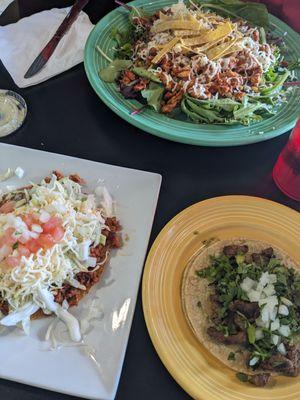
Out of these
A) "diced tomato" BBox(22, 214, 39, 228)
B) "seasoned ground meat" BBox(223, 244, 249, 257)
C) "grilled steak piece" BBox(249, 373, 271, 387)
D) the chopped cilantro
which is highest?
"diced tomato" BBox(22, 214, 39, 228)

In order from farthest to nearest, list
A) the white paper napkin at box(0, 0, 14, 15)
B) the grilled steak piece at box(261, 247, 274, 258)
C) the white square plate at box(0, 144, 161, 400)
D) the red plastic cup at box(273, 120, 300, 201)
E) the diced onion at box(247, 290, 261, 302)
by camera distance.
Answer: the white paper napkin at box(0, 0, 14, 15)
the red plastic cup at box(273, 120, 300, 201)
the grilled steak piece at box(261, 247, 274, 258)
the diced onion at box(247, 290, 261, 302)
the white square plate at box(0, 144, 161, 400)

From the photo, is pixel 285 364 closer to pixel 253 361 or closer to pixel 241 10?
pixel 253 361

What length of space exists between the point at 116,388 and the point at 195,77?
0.92 metres

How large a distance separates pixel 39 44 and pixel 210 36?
0.63m

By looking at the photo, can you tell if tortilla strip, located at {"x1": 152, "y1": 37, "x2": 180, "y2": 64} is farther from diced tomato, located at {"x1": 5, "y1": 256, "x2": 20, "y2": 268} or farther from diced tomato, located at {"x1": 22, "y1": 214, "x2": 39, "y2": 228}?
diced tomato, located at {"x1": 5, "y1": 256, "x2": 20, "y2": 268}

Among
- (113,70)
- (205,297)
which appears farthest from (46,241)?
(113,70)

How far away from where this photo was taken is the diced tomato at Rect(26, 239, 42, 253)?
1000 mm

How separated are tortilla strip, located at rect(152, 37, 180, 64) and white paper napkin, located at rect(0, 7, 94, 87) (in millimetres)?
331

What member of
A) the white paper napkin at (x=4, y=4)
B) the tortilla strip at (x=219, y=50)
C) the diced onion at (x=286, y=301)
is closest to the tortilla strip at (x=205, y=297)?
the diced onion at (x=286, y=301)

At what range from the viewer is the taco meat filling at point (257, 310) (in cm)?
93

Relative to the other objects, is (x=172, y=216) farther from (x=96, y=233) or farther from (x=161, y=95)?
(x=161, y=95)

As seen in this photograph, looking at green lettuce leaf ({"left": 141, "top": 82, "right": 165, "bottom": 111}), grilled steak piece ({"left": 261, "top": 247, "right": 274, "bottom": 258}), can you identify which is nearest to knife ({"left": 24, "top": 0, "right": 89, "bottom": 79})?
green lettuce leaf ({"left": 141, "top": 82, "right": 165, "bottom": 111})

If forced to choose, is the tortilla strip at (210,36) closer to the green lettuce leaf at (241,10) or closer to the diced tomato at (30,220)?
the green lettuce leaf at (241,10)

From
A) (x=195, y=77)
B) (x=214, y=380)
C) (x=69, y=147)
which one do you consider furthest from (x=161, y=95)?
(x=214, y=380)
